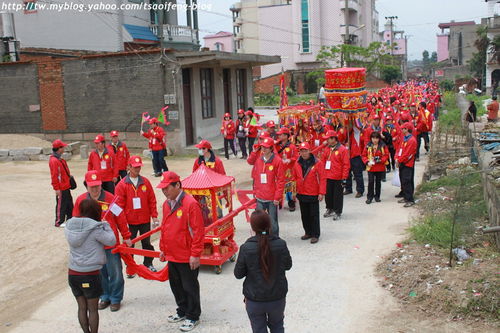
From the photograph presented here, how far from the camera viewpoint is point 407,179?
1109 cm

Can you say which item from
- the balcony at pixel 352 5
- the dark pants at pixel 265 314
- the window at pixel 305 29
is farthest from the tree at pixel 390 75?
the dark pants at pixel 265 314

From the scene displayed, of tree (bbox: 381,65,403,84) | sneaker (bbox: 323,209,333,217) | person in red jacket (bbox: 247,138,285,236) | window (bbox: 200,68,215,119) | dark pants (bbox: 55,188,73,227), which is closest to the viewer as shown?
person in red jacket (bbox: 247,138,285,236)

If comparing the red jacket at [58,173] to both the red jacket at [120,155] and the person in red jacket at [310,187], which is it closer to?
the red jacket at [120,155]

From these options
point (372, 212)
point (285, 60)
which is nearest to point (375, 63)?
point (285, 60)

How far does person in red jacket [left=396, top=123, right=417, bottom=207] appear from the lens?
35.8 feet

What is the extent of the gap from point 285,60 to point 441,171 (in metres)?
51.0

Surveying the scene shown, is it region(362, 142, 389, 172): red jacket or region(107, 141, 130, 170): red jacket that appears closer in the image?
region(362, 142, 389, 172): red jacket

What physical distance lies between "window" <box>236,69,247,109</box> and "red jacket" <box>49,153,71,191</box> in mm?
15356

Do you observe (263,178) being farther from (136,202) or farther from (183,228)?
(183,228)

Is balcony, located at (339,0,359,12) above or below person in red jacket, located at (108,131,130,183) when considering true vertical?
above

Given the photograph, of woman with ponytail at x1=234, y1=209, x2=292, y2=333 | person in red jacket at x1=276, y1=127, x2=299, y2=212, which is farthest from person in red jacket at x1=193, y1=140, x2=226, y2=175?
woman with ponytail at x1=234, y1=209, x2=292, y2=333

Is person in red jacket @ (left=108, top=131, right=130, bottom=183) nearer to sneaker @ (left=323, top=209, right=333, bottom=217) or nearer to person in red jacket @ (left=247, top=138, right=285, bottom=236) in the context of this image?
person in red jacket @ (left=247, top=138, right=285, bottom=236)

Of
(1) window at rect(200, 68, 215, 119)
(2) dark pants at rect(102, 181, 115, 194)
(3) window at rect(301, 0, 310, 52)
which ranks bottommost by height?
(2) dark pants at rect(102, 181, 115, 194)

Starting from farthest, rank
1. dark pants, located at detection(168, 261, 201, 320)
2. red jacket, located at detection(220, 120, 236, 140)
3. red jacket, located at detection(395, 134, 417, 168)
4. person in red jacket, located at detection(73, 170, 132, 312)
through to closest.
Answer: red jacket, located at detection(220, 120, 236, 140), red jacket, located at detection(395, 134, 417, 168), person in red jacket, located at detection(73, 170, 132, 312), dark pants, located at detection(168, 261, 201, 320)
